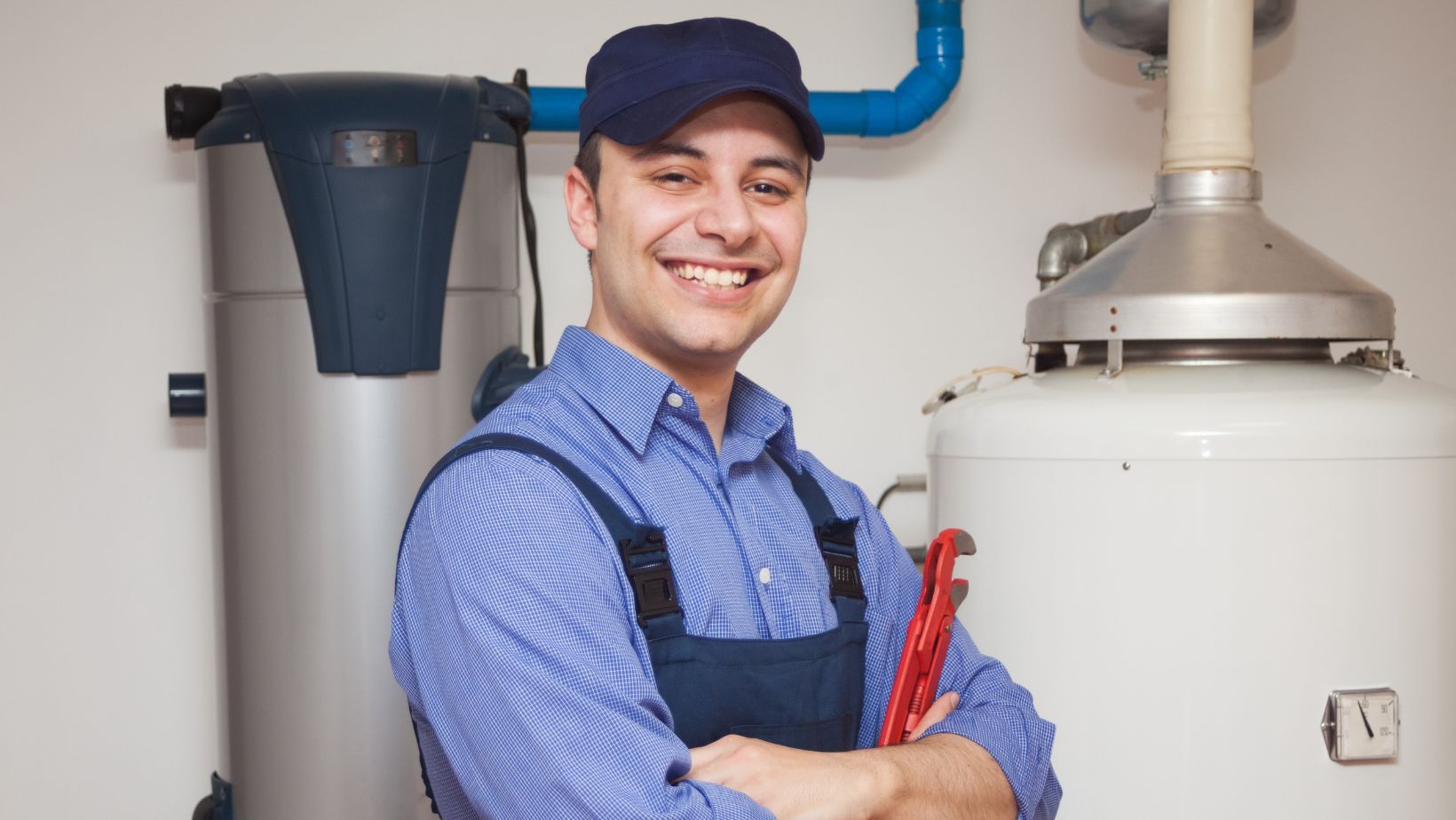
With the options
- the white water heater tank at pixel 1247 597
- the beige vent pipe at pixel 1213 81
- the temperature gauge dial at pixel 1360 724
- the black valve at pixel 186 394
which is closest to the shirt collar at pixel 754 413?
the white water heater tank at pixel 1247 597

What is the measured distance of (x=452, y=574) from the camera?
943mm

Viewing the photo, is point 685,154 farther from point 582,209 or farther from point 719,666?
point 719,666

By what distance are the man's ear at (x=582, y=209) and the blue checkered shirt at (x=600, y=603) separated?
9 centimetres

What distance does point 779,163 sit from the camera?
3.68ft

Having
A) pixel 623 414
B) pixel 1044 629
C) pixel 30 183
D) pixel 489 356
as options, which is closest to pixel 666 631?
pixel 623 414

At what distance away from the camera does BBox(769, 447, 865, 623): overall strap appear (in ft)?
3.77

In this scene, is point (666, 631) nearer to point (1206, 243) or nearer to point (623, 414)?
point (623, 414)

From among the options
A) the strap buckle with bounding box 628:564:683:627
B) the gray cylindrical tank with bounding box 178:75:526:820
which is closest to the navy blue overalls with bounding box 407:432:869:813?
the strap buckle with bounding box 628:564:683:627

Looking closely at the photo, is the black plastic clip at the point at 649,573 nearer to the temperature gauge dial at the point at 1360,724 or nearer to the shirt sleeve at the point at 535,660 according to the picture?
the shirt sleeve at the point at 535,660

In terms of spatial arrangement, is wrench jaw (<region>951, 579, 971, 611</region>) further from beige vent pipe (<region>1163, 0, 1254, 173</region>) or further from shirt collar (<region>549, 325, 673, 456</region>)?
beige vent pipe (<region>1163, 0, 1254, 173</region>)

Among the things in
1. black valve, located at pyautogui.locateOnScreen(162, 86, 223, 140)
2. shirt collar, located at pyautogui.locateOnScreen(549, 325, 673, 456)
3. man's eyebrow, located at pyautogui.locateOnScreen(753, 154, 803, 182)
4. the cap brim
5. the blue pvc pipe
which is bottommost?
shirt collar, located at pyautogui.locateOnScreen(549, 325, 673, 456)

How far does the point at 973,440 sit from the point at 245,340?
3.17ft

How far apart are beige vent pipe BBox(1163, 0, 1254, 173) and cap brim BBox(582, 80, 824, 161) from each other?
0.96 metres

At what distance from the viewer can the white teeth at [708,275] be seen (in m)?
1.12
